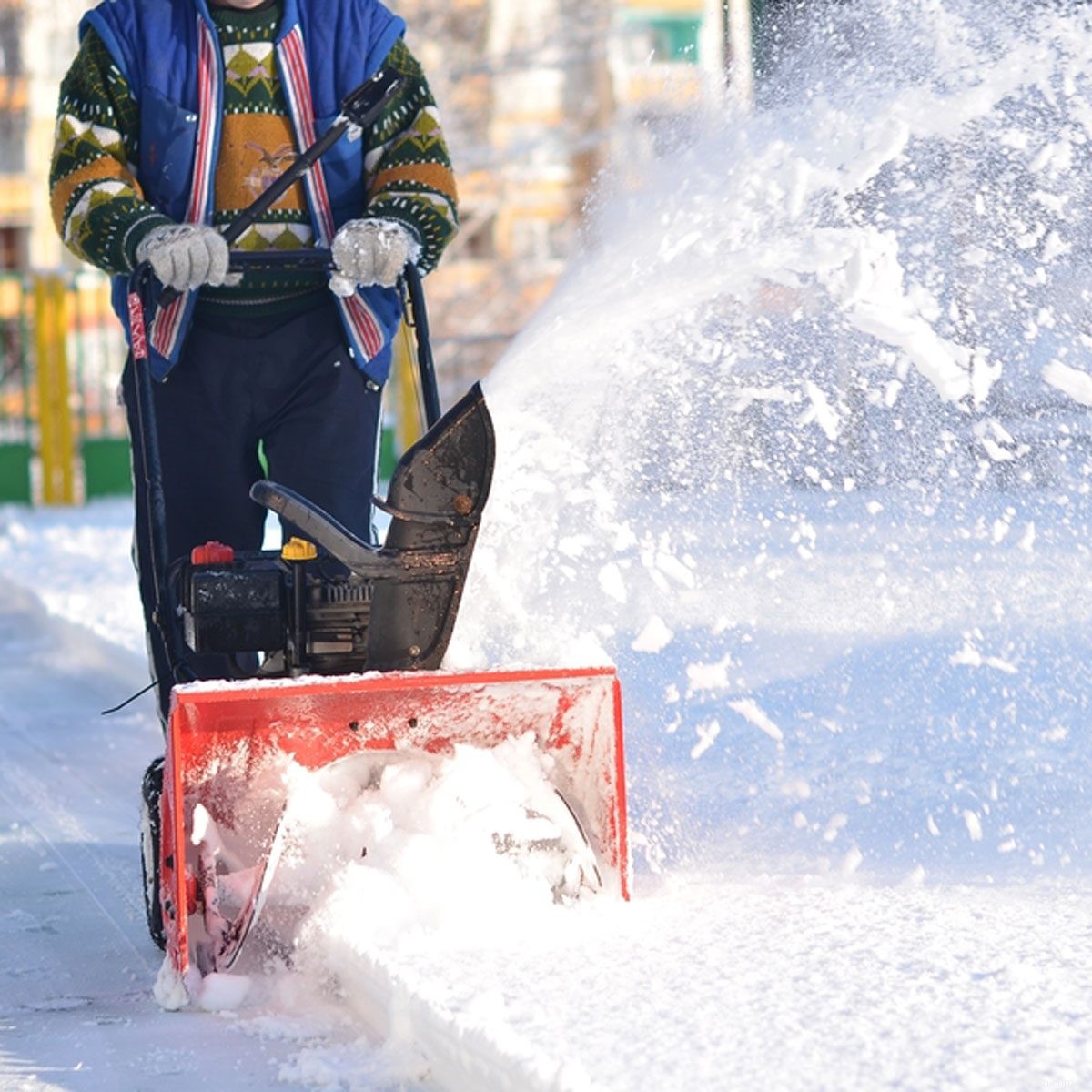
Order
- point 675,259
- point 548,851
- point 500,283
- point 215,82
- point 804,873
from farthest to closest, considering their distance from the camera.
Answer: point 500,283 → point 675,259 → point 215,82 → point 804,873 → point 548,851

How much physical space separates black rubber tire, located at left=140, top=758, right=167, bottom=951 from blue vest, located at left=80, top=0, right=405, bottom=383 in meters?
0.75

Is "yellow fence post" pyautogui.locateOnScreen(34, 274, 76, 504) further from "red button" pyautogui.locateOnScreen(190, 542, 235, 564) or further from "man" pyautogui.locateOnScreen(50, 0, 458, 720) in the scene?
"red button" pyautogui.locateOnScreen(190, 542, 235, 564)

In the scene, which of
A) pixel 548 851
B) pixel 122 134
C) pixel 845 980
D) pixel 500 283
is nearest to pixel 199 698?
pixel 548 851

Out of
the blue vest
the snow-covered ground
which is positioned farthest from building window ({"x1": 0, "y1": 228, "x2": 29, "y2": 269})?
the blue vest

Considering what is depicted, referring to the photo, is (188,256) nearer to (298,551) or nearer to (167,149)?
(167,149)

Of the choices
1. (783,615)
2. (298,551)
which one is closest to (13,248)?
(783,615)

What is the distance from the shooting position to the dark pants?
11.7ft

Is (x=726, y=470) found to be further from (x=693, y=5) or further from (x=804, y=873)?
(x=693, y=5)

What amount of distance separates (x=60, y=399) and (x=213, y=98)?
1020cm

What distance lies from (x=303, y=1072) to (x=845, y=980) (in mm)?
666

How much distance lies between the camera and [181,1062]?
8.56 ft

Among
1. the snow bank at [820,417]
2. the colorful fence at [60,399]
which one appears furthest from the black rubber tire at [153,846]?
the colorful fence at [60,399]

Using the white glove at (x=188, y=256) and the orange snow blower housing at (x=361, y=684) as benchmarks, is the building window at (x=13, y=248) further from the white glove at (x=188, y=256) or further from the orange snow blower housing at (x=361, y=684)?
the orange snow blower housing at (x=361, y=684)

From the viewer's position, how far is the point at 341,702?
9.53 ft
